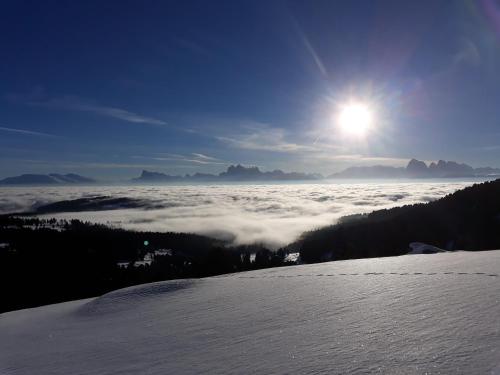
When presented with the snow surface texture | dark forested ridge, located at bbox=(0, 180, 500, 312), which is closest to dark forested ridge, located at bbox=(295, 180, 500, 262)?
dark forested ridge, located at bbox=(0, 180, 500, 312)

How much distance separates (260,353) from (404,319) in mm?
2786

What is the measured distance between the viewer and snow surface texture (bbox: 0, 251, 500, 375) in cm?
Answer: 489

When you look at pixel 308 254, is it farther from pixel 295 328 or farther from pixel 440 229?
pixel 295 328

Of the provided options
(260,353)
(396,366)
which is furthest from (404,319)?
(260,353)

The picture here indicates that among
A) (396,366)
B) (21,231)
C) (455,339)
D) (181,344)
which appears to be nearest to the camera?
(396,366)

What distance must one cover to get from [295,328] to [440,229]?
303ft

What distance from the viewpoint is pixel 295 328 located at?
6.86 metres

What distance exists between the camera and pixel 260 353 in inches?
225

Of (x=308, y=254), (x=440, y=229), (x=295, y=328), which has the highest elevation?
(x=295, y=328)

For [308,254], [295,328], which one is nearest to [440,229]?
[308,254]

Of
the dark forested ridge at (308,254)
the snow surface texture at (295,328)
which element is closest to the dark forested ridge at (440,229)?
the dark forested ridge at (308,254)

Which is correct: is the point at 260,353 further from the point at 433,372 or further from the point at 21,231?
the point at 21,231

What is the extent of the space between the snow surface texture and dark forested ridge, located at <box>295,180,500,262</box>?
5881 cm

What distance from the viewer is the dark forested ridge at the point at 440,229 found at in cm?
7800
